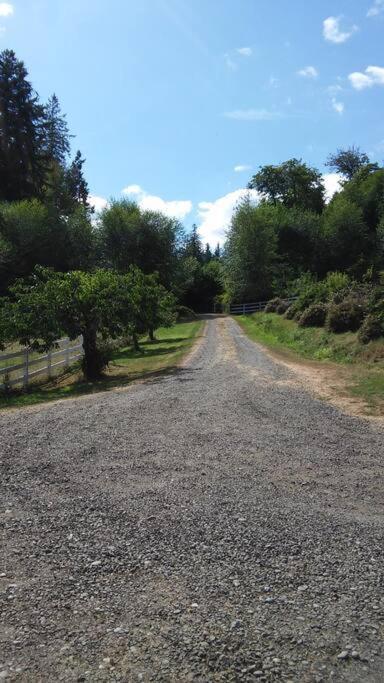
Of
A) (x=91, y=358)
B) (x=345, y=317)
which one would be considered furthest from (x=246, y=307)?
(x=91, y=358)

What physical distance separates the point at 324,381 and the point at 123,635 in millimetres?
10898

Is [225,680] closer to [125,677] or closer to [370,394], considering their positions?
[125,677]

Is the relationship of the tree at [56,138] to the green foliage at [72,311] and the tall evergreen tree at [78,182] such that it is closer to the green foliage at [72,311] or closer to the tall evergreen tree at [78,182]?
the tall evergreen tree at [78,182]

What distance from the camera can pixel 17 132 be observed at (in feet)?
172

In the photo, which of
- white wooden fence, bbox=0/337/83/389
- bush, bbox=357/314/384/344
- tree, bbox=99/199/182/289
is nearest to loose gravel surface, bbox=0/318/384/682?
white wooden fence, bbox=0/337/83/389

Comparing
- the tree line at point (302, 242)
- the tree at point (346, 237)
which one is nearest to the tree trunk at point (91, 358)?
the tree line at point (302, 242)

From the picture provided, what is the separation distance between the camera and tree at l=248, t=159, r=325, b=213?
257 feet

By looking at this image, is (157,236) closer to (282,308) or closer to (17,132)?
(17,132)

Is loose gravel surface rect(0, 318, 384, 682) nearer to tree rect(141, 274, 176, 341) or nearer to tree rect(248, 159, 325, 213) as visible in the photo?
tree rect(141, 274, 176, 341)

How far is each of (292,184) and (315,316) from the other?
59.2 m

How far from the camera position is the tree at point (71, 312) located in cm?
1609

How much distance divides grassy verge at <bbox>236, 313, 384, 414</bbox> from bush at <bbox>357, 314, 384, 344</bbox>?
25 cm

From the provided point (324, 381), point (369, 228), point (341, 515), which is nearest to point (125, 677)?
point (341, 515)

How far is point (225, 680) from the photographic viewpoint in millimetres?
2914
